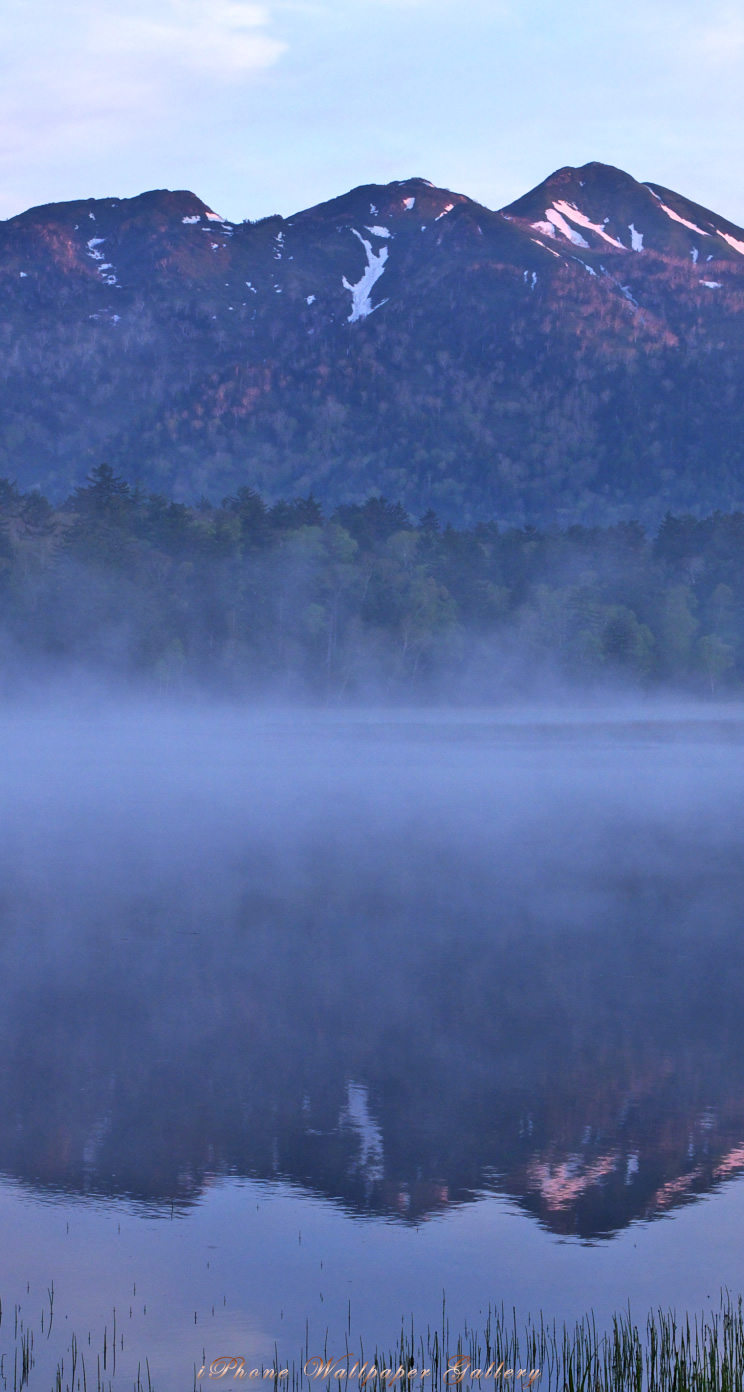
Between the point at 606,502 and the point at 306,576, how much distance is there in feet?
337

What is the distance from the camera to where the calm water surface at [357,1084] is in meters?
8.94

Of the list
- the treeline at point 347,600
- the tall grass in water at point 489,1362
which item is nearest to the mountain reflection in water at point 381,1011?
the tall grass in water at point 489,1362

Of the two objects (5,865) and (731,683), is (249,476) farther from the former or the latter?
(5,865)

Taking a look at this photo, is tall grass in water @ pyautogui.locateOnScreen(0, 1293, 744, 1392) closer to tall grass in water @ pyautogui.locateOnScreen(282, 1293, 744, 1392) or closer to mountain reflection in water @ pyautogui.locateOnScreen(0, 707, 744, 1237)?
tall grass in water @ pyautogui.locateOnScreen(282, 1293, 744, 1392)

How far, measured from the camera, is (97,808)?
37.2 m

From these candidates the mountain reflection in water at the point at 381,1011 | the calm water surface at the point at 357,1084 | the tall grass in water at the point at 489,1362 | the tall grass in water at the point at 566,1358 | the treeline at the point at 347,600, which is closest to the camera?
the tall grass in water at the point at 566,1358

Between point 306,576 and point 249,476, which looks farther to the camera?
point 249,476

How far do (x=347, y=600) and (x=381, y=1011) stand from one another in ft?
288

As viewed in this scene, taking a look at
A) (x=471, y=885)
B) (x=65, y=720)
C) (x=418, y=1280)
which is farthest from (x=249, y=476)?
(x=418, y=1280)

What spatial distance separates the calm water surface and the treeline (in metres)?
65.1

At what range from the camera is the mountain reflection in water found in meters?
10.9

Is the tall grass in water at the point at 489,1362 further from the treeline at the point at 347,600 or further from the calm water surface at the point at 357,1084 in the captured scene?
the treeline at the point at 347,600

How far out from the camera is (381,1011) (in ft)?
51.2

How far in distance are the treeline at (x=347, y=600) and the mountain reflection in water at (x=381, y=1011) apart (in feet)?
203
